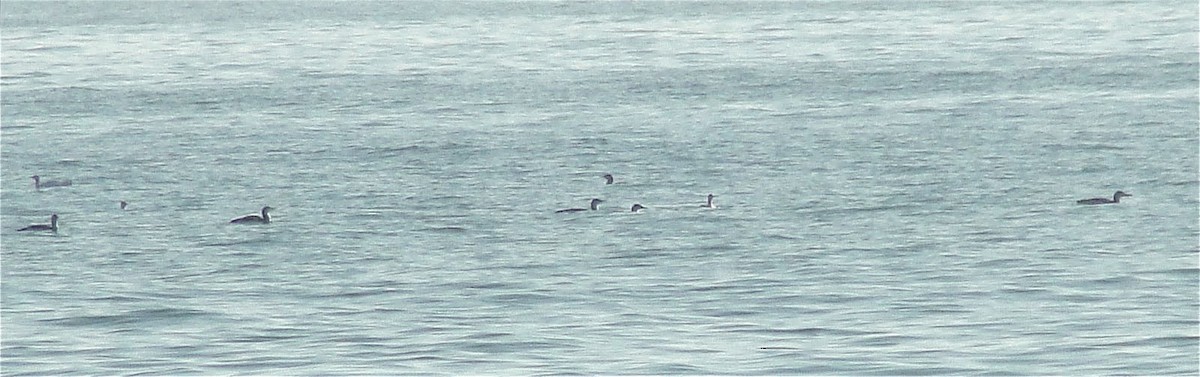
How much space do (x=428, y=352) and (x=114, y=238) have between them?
9.09 metres

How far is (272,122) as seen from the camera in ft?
115

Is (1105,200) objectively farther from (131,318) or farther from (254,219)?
(131,318)

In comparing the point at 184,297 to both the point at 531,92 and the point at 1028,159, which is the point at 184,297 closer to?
the point at 1028,159

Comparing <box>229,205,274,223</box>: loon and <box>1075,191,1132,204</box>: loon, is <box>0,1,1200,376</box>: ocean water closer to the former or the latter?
<box>229,205,274,223</box>: loon

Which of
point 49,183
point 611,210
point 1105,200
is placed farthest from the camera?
point 49,183

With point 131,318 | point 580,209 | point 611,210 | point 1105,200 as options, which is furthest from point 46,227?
point 1105,200

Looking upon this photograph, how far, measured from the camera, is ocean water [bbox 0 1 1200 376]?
49.2 feet

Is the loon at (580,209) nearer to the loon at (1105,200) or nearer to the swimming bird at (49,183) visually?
the loon at (1105,200)

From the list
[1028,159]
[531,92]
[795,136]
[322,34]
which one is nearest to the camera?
[1028,159]

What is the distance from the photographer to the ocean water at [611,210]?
590 inches

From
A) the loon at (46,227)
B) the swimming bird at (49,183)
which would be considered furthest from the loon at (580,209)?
the swimming bird at (49,183)

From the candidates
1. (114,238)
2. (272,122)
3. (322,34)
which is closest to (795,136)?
(272,122)

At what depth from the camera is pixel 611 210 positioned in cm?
2452

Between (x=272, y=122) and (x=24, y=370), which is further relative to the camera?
(x=272, y=122)
